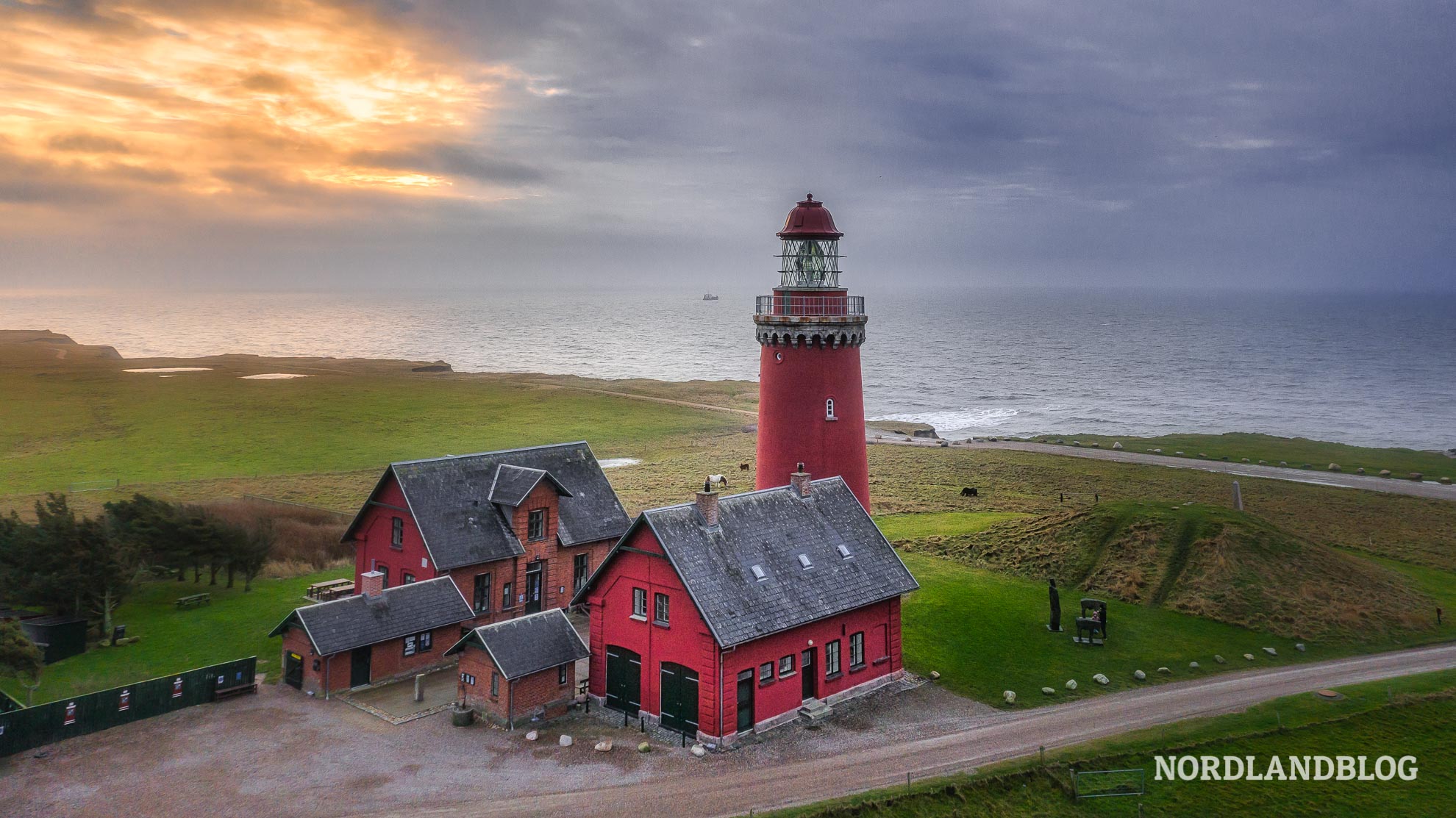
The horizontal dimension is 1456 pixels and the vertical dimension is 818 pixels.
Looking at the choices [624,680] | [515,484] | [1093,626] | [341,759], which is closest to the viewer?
[341,759]

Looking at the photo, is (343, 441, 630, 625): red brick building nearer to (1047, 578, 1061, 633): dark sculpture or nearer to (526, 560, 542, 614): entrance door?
(526, 560, 542, 614): entrance door

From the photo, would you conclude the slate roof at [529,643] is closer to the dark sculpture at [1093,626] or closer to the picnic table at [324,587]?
the picnic table at [324,587]

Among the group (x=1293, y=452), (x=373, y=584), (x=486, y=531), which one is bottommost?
(x=1293, y=452)

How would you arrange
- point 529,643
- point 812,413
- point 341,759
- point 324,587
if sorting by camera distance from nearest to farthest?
point 341,759 < point 529,643 < point 812,413 < point 324,587

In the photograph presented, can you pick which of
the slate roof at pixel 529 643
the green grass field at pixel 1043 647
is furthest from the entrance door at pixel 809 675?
the slate roof at pixel 529 643

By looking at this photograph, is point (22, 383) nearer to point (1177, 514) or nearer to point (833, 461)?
point (833, 461)

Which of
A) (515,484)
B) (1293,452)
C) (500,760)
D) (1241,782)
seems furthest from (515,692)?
(1293,452)

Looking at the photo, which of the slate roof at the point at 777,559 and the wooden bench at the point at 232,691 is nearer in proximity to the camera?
the slate roof at the point at 777,559

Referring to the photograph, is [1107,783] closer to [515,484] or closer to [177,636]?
[515,484]
